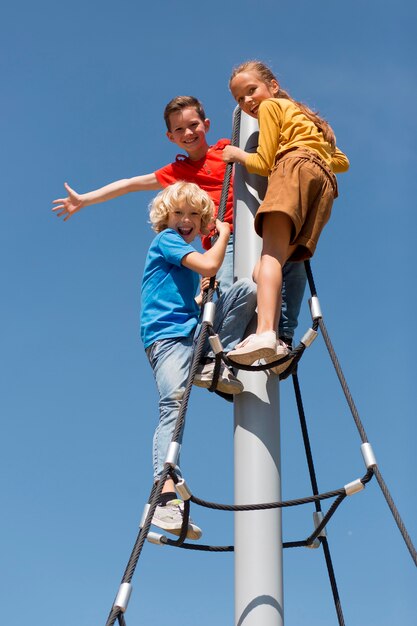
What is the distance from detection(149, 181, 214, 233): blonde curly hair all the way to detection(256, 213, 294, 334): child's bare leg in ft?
1.83

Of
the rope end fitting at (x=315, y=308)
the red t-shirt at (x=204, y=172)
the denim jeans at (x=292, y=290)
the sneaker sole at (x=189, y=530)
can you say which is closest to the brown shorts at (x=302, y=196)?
the denim jeans at (x=292, y=290)

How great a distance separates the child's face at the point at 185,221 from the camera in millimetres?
5477

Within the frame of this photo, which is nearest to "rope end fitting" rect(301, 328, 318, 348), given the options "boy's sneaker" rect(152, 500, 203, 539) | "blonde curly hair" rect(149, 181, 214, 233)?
"boy's sneaker" rect(152, 500, 203, 539)

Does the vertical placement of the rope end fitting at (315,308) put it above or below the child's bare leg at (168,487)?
above

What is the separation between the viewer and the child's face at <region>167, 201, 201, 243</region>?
548 centimetres

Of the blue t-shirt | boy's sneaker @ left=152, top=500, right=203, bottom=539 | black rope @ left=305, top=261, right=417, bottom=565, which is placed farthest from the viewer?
the blue t-shirt

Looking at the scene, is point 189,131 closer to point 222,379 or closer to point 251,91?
point 251,91

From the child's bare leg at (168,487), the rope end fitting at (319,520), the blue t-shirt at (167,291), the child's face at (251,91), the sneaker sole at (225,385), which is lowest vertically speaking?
the child's bare leg at (168,487)

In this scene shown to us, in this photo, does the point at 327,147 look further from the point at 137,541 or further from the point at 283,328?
the point at 137,541

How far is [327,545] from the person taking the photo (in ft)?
16.5

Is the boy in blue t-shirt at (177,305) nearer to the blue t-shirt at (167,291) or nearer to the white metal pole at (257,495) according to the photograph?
the blue t-shirt at (167,291)

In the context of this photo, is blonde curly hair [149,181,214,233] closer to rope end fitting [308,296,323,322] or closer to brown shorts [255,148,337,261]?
brown shorts [255,148,337,261]

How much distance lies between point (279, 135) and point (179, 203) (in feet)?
2.06

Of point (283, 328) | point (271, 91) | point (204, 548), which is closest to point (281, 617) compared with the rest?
point (204, 548)
